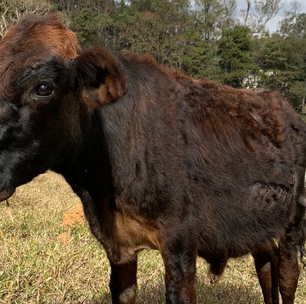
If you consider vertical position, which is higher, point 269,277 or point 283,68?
point 269,277

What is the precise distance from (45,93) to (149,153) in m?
0.79

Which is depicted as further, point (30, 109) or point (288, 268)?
point (288, 268)

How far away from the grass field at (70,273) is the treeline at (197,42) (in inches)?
995

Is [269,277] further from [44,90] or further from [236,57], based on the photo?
[236,57]

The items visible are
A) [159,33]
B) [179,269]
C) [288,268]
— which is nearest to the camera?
[179,269]

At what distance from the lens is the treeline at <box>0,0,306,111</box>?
3266 centimetres

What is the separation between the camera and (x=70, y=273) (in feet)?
13.2

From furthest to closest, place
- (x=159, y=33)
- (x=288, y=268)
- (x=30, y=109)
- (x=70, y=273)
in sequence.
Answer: (x=159, y=33)
(x=70, y=273)
(x=288, y=268)
(x=30, y=109)

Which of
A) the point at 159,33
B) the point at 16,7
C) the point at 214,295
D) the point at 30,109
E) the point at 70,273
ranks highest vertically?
the point at 30,109

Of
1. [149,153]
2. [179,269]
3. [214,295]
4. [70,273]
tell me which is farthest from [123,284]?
[214,295]

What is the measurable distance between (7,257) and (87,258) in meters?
0.84

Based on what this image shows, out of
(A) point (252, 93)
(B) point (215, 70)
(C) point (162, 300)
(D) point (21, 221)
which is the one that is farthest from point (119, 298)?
(B) point (215, 70)

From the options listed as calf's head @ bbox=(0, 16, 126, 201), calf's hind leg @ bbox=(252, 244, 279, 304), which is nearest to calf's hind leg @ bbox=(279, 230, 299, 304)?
calf's hind leg @ bbox=(252, 244, 279, 304)

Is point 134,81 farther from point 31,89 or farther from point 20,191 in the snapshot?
point 20,191
